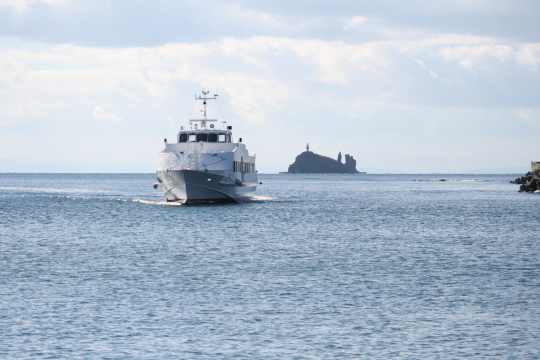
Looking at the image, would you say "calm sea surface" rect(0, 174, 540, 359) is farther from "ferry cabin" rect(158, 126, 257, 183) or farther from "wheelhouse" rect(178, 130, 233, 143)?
"wheelhouse" rect(178, 130, 233, 143)

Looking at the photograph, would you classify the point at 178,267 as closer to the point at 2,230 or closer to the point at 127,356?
the point at 127,356

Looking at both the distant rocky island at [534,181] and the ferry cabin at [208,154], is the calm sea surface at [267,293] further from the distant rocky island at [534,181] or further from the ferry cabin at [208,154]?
the distant rocky island at [534,181]

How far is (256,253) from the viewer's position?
120 feet

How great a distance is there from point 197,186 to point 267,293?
42.2 m

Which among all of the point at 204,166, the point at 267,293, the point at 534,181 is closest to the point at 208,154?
the point at 204,166

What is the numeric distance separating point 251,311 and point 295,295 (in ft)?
9.94

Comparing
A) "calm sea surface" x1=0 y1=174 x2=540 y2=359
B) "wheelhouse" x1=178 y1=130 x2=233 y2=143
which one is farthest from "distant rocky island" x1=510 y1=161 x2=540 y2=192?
"calm sea surface" x1=0 y1=174 x2=540 y2=359

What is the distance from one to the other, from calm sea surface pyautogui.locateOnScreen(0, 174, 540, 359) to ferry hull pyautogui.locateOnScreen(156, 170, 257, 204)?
15251mm

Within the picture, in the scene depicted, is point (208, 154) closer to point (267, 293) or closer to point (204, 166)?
point (204, 166)

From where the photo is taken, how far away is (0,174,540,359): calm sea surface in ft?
58.4

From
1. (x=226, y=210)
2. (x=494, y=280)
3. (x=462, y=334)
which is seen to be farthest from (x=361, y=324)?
(x=226, y=210)

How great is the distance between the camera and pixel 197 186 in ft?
218

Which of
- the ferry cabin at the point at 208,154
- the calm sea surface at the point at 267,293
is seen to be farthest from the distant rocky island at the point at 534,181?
the calm sea surface at the point at 267,293

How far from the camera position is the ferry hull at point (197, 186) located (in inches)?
2571
